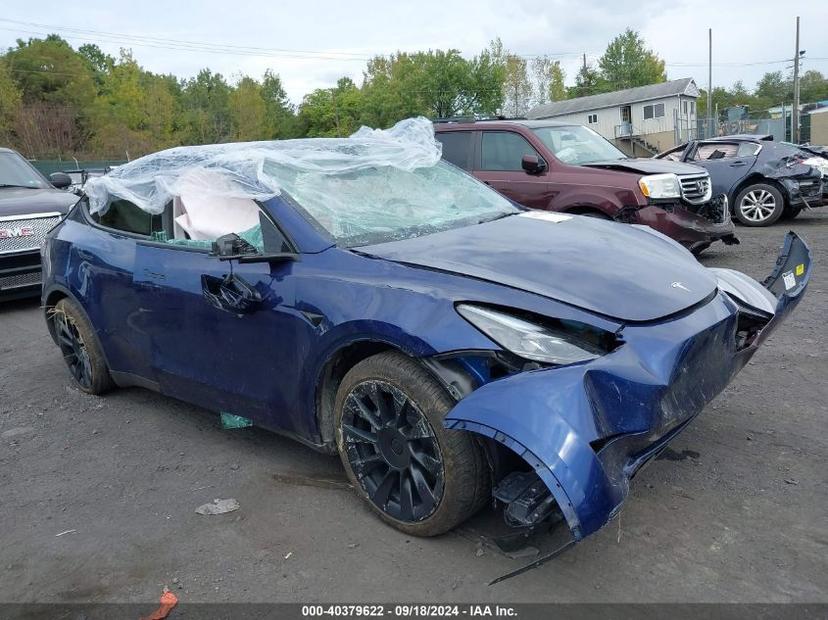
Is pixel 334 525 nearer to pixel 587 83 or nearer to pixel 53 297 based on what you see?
pixel 53 297

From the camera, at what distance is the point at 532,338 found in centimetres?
262

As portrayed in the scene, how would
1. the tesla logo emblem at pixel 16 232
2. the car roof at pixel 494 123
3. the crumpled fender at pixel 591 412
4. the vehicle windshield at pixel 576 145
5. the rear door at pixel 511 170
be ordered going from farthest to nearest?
the car roof at pixel 494 123
the vehicle windshield at pixel 576 145
the rear door at pixel 511 170
the tesla logo emblem at pixel 16 232
the crumpled fender at pixel 591 412

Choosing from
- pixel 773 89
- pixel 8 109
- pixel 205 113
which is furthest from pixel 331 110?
pixel 773 89

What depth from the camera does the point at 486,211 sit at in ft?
13.4

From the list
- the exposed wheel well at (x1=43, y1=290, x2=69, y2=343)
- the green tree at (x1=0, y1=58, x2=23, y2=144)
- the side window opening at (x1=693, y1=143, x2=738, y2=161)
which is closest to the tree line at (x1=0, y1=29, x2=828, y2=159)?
the green tree at (x1=0, y1=58, x2=23, y2=144)

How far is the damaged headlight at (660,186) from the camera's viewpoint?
771 cm

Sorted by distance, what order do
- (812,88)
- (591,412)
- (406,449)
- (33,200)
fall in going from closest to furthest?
(591,412)
(406,449)
(33,200)
(812,88)

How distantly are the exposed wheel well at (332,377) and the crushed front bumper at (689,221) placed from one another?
552 centimetres

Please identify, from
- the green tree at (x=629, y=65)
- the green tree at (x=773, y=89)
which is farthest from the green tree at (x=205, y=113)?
the green tree at (x=773, y=89)

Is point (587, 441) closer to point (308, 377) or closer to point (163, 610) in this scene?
point (308, 377)

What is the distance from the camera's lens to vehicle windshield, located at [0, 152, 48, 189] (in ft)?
30.0

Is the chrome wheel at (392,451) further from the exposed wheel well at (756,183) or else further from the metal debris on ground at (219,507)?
the exposed wheel well at (756,183)

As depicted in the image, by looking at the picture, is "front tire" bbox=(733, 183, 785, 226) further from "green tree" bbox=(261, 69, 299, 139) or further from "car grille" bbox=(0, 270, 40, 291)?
"green tree" bbox=(261, 69, 299, 139)

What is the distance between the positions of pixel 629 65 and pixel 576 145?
81.9 meters
